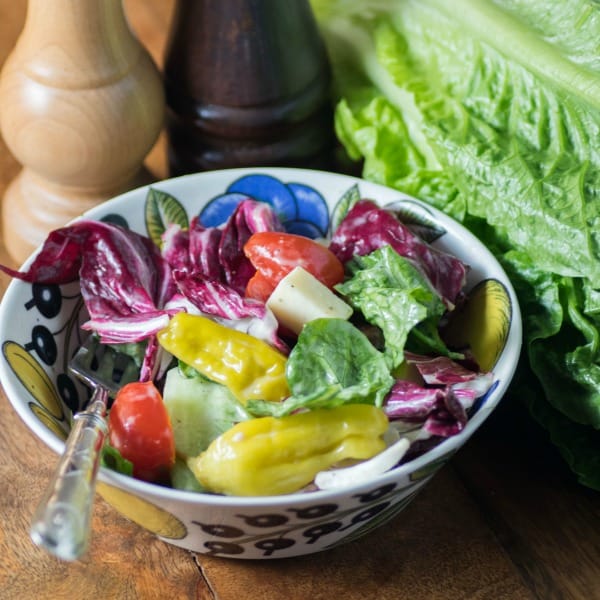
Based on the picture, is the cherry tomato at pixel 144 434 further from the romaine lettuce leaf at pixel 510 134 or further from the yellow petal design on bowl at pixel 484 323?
the romaine lettuce leaf at pixel 510 134

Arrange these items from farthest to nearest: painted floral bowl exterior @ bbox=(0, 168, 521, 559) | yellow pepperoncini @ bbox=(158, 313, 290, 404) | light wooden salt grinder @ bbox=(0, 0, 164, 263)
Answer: light wooden salt grinder @ bbox=(0, 0, 164, 263) < yellow pepperoncini @ bbox=(158, 313, 290, 404) < painted floral bowl exterior @ bbox=(0, 168, 521, 559)

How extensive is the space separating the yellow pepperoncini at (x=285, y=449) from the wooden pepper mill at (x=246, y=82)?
756 mm

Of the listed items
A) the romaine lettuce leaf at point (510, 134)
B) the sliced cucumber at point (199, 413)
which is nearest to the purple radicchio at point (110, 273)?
the sliced cucumber at point (199, 413)

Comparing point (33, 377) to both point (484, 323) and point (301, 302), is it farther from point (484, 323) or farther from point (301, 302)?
point (484, 323)

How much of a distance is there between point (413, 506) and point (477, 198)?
494 millimetres

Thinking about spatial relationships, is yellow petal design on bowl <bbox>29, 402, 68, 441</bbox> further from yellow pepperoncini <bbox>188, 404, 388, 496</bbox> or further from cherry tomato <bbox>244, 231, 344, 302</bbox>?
cherry tomato <bbox>244, 231, 344, 302</bbox>

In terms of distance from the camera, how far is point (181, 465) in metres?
1.15

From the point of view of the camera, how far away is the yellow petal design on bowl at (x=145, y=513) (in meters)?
1.08

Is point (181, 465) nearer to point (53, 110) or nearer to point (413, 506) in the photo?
point (413, 506)

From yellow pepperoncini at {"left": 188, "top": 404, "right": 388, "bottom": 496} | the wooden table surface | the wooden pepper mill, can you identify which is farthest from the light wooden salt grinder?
yellow pepperoncini at {"left": 188, "top": 404, "right": 388, "bottom": 496}

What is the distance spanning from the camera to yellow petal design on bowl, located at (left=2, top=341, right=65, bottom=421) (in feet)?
3.95

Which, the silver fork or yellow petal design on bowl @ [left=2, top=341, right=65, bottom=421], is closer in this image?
the silver fork

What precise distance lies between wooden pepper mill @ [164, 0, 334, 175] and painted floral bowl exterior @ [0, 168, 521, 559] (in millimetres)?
174

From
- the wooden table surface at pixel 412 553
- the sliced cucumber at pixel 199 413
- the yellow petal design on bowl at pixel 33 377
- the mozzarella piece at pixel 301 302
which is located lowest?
the wooden table surface at pixel 412 553
